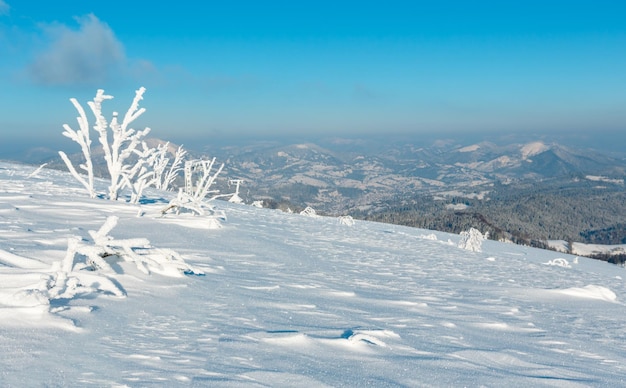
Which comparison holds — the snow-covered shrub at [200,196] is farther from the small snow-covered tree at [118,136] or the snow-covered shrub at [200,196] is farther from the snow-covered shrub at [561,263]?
the snow-covered shrub at [561,263]

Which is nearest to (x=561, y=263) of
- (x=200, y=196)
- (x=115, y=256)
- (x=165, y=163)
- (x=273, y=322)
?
(x=200, y=196)

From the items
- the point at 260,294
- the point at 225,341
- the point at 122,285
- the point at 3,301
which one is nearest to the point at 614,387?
the point at 225,341

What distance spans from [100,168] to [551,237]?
153 meters

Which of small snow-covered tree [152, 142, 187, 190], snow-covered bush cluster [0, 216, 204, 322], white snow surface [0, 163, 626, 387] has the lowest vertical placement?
white snow surface [0, 163, 626, 387]

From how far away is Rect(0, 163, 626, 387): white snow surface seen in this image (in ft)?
8.95

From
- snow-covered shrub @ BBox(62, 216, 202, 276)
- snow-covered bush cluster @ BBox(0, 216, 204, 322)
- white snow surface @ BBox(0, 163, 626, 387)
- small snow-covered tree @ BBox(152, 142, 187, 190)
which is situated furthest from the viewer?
small snow-covered tree @ BBox(152, 142, 187, 190)

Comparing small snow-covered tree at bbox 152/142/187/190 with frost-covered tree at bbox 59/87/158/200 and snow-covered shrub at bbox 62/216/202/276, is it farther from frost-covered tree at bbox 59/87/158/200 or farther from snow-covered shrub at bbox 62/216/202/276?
snow-covered shrub at bbox 62/216/202/276

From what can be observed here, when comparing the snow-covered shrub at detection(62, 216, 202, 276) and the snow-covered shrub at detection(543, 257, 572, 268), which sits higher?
the snow-covered shrub at detection(62, 216, 202, 276)

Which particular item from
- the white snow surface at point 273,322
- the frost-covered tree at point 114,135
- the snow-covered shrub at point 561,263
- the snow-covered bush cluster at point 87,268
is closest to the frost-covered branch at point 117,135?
the frost-covered tree at point 114,135

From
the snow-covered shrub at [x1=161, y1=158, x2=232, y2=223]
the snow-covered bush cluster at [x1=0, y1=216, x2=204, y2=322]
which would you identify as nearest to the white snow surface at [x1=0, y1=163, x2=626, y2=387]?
the snow-covered bush cluster at [x1=0, y1=216, x2=204, y2=322]

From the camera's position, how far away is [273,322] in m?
3.92

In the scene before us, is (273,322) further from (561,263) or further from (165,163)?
(561,263)

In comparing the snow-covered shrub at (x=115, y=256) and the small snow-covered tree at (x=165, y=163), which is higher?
the small snow-covered tree at (x=165, y=163)

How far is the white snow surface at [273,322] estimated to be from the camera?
273 centimetres
